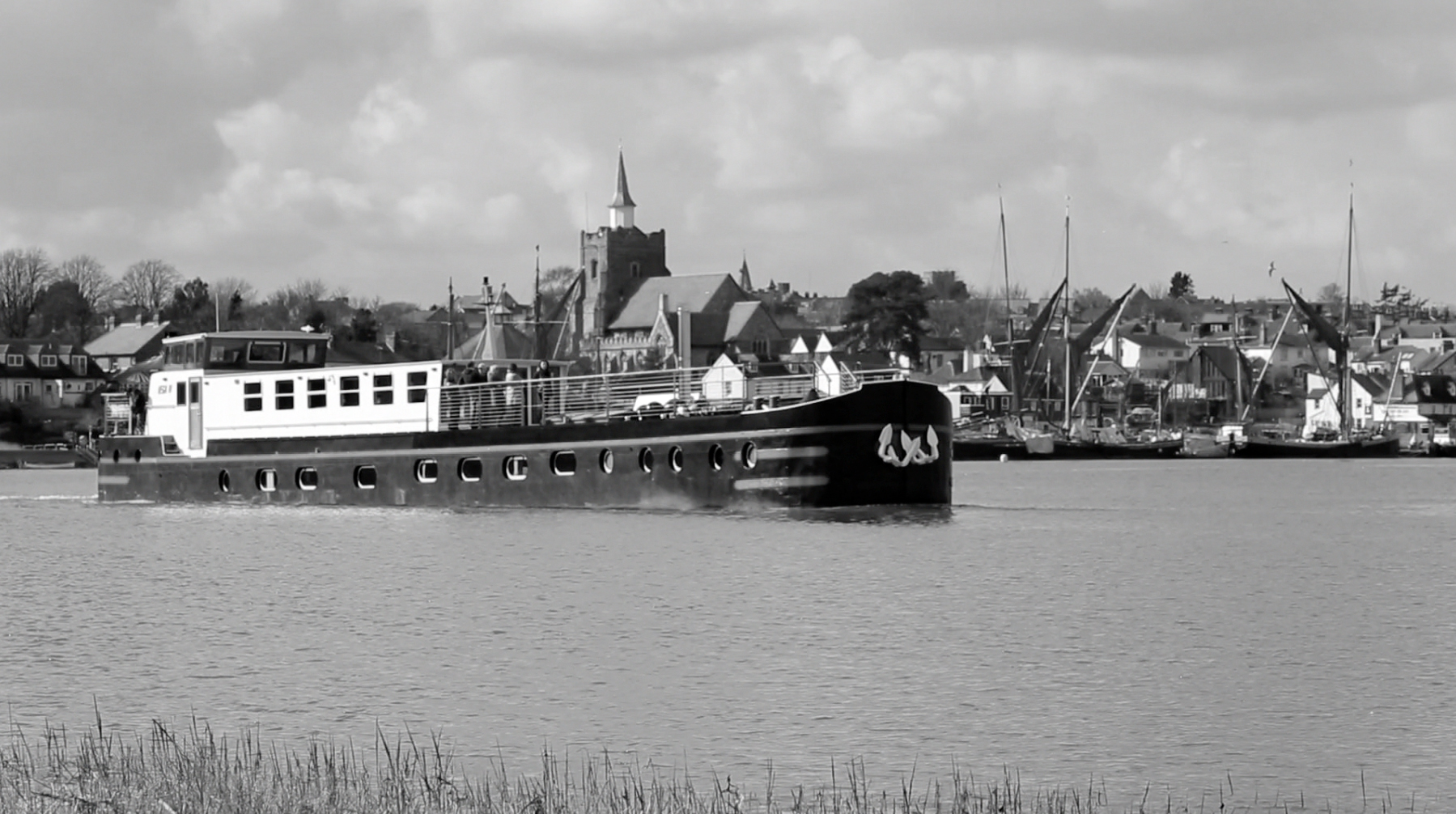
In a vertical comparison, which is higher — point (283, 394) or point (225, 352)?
point (225, 352)

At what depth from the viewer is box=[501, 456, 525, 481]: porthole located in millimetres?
59781

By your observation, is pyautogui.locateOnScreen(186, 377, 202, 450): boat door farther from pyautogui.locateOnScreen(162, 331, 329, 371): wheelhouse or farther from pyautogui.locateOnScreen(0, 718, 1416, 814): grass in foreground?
pyautogui.locateOnScreen(0, 718, 1416, 814): grass in foreground

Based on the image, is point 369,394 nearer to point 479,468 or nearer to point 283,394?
point 283,394

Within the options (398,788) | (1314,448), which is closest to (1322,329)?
(1314,448)

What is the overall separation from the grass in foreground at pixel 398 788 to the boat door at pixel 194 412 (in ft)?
142

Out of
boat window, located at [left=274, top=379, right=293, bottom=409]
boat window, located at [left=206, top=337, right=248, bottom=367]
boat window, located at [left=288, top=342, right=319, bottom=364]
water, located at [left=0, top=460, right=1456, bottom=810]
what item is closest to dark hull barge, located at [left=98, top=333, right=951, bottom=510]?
boat window, located at [left=274, top=379, right=293, bottom=409]

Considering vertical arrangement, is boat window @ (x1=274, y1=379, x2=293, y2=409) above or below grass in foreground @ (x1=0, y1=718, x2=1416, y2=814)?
above

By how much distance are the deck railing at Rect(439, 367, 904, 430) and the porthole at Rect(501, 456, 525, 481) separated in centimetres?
155

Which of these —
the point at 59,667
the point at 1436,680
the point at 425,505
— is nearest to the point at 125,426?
the point at 425,505

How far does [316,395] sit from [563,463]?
8.82 m

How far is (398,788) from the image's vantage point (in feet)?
63.9

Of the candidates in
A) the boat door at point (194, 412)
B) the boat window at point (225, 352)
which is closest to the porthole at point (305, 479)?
the boat door at point (194, 412)

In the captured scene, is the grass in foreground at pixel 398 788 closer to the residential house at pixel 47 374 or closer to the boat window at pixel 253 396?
the boat window at pixel 253 396

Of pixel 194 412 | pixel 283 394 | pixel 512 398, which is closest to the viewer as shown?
pixel 512 398
